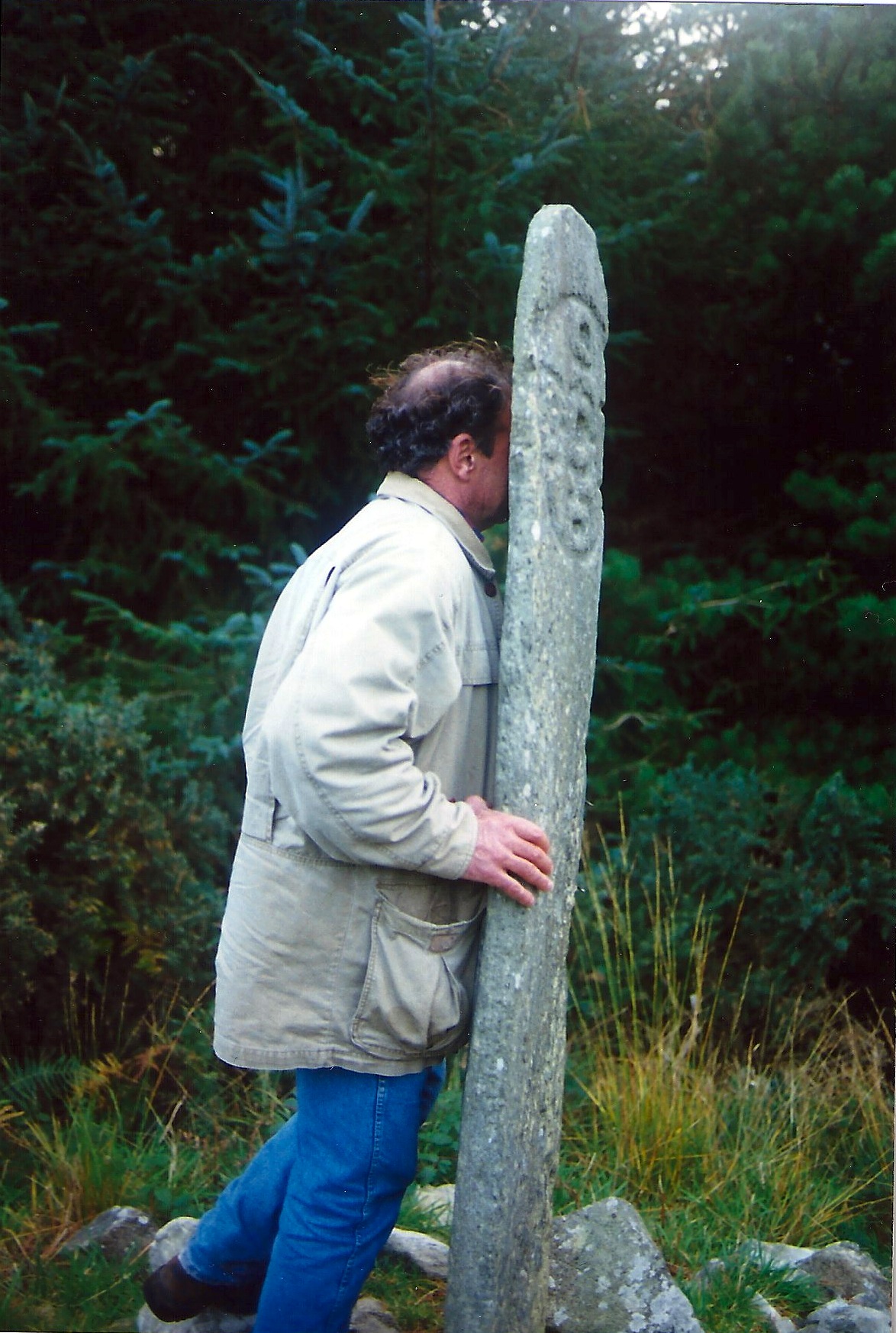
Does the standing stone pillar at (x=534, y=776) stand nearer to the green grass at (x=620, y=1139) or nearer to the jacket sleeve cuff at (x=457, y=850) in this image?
the jacket sleeve cuff at (x=457, y=850)

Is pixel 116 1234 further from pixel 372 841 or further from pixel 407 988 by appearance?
pixel 372 841

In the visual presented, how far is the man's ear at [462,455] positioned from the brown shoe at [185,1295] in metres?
1.83

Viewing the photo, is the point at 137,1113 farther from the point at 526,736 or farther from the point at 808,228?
the point at 808,228

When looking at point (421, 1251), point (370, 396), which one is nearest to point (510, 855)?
point (421, 1251)

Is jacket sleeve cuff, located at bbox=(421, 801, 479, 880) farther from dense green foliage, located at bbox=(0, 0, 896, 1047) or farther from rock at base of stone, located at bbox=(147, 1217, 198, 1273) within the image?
dense green foliage, located at bbox=(0, 0, 896, 1047)

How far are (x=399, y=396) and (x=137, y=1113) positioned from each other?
2480mm

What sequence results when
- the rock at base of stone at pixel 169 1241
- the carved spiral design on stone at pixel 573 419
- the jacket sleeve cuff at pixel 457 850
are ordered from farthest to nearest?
the rock at base of stone at pixel 169 1241 < the carved spiral design on stone at pixel 573 419 < the jacket sleeve cuff at pixel 457 850

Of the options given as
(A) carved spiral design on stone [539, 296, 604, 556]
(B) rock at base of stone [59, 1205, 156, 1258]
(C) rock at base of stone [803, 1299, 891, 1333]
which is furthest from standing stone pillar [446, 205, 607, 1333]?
(B) rock at base of stone [59, 1205, 156, 1258]

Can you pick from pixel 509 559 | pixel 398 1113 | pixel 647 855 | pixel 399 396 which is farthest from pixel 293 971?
pixel 647 855

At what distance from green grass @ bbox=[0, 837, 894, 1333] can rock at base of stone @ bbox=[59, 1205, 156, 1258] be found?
4 cm

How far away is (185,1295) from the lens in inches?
101

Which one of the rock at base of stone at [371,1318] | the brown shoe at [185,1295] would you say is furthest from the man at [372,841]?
the rock at base of stone at [371,1318]

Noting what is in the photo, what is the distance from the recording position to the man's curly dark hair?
91.6 inches

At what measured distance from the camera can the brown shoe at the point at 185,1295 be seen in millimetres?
2562
